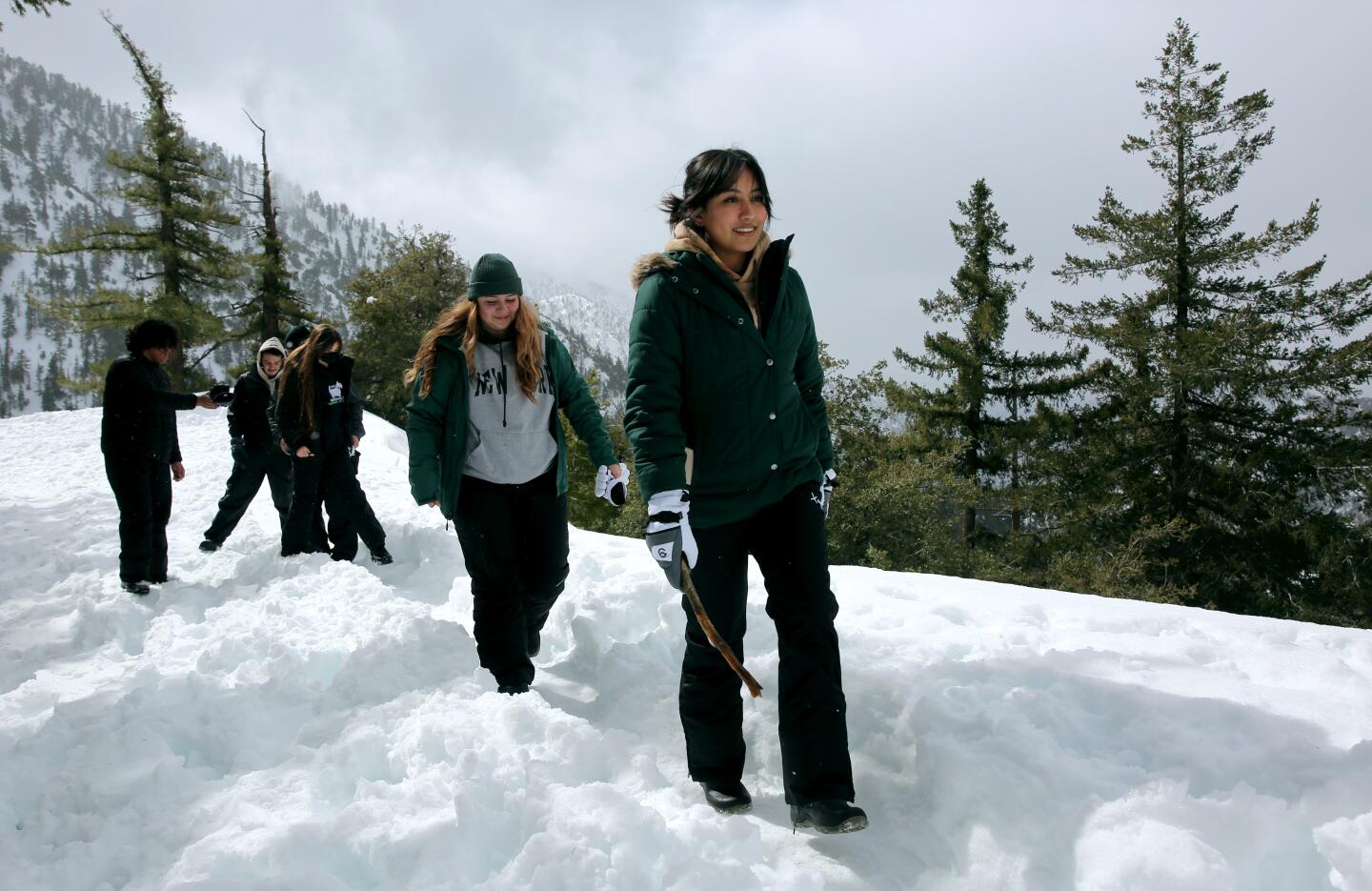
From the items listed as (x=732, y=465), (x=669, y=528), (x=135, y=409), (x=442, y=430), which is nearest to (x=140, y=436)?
(x=135, y=409)

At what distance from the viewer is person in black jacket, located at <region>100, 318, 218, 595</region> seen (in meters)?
5.59

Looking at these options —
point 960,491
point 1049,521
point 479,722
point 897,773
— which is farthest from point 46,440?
point 1049,521

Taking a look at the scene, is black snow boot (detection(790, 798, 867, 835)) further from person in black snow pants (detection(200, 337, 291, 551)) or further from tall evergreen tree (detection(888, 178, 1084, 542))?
tall evergreen tree (detection(888, 178, 1084, 542))

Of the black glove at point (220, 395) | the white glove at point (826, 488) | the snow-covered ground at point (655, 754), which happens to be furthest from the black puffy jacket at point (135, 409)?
the white glove at point (826, 488)

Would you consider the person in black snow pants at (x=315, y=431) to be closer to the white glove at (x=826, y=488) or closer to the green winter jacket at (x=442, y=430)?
the green winter jacket at (x=442, y=430)

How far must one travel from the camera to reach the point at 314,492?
654cm

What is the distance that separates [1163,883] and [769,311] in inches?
80.9

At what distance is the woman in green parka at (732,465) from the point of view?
2.56 metres

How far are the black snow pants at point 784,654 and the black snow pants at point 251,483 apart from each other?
5.33 metres

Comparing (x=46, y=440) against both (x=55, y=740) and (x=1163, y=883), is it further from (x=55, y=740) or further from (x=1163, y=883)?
(x=1163, y=883)

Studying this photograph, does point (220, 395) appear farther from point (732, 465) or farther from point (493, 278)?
point (732, 465)

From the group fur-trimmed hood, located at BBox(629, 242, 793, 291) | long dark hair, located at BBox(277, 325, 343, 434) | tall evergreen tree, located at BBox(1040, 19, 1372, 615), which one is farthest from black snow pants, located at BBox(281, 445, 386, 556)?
tall evergreen tree, located at BBox(1040, 19, 1372, 615)

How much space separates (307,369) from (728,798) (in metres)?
5.20

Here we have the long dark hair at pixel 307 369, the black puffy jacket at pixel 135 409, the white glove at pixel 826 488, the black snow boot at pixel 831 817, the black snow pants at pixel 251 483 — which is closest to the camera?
the black snow boot at pixel 831 817
